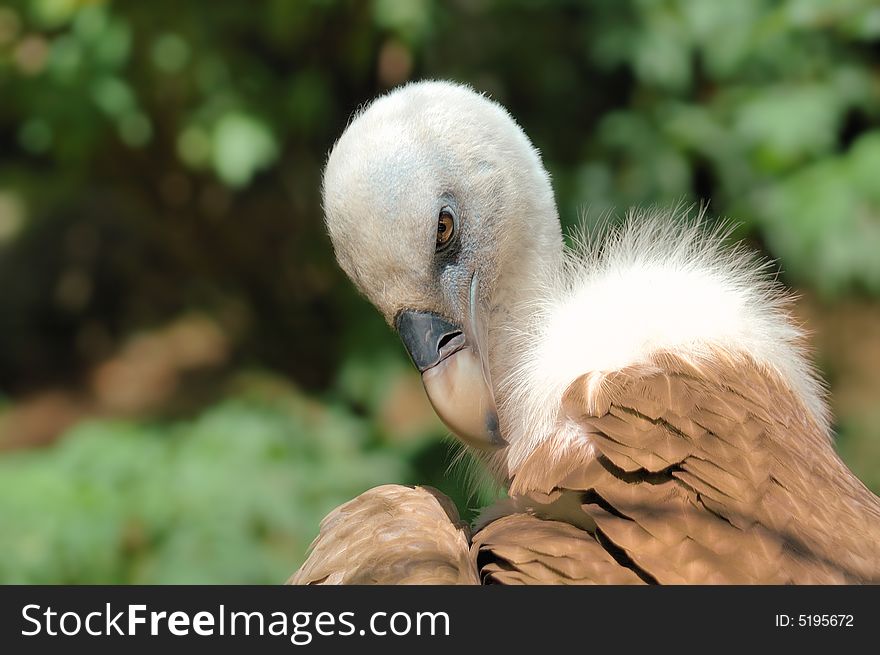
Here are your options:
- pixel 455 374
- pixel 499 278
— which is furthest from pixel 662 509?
pixel 499 278

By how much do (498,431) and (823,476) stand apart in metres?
0.50

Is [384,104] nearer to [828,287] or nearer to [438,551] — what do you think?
[438,551]

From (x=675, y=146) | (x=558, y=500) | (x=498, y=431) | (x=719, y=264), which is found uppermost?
(x=675, y=146)

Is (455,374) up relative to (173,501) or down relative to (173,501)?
down

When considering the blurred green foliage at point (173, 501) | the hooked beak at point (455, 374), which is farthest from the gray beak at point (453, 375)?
the blurred green foliage at point (173, 501)

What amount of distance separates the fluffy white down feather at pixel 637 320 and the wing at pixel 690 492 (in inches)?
1.9

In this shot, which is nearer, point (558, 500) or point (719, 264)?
point (558, 500)

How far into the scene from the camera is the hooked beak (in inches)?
64.2

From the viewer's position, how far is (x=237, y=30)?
3.59 meters

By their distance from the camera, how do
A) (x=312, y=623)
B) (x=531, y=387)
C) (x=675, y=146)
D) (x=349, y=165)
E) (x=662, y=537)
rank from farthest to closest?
(x=675, y=146)
(x=349, y=165)
(x=531, y=387)
(x=312, y=623)
(x=662, y=537)

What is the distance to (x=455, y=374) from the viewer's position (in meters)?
1.67

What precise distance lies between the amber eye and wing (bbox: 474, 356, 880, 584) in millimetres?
425

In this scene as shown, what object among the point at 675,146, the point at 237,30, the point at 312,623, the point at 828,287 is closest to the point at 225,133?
the point at 237,30

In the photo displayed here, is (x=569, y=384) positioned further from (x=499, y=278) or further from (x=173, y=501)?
(x=173, y=501)
